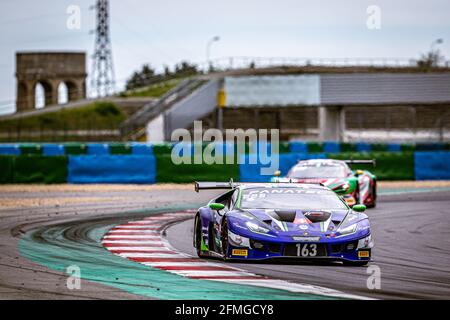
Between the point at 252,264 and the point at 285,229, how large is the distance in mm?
691

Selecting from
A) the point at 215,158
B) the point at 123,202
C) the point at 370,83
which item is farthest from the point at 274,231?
the point at 370,83

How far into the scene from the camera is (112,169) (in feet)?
115

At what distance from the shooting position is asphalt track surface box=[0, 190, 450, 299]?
10969 mm

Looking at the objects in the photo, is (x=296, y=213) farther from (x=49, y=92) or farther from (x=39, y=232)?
(x=49, y=92)

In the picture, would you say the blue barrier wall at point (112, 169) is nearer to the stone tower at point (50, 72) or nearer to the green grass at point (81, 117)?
the green grass at point (81, 117)

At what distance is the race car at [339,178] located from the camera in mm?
23641

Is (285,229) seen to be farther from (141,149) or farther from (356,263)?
(141,149)

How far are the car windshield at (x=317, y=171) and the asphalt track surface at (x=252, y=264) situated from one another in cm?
121

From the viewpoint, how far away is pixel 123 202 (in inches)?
1056

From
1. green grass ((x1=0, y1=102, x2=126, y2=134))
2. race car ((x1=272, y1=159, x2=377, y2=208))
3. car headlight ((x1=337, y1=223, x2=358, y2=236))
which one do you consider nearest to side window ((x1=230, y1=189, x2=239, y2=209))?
car headlight ((x1=337, y1=223, x2=358, y2=236))

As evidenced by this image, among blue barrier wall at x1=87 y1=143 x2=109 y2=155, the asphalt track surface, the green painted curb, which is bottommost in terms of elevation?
the asphalt track surface

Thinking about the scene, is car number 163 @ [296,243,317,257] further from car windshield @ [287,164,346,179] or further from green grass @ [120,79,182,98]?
green grass @ [120,79,182,98]

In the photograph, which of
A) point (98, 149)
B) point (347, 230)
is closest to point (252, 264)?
point (347, 230)

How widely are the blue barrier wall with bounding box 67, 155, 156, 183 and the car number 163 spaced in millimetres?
22188
